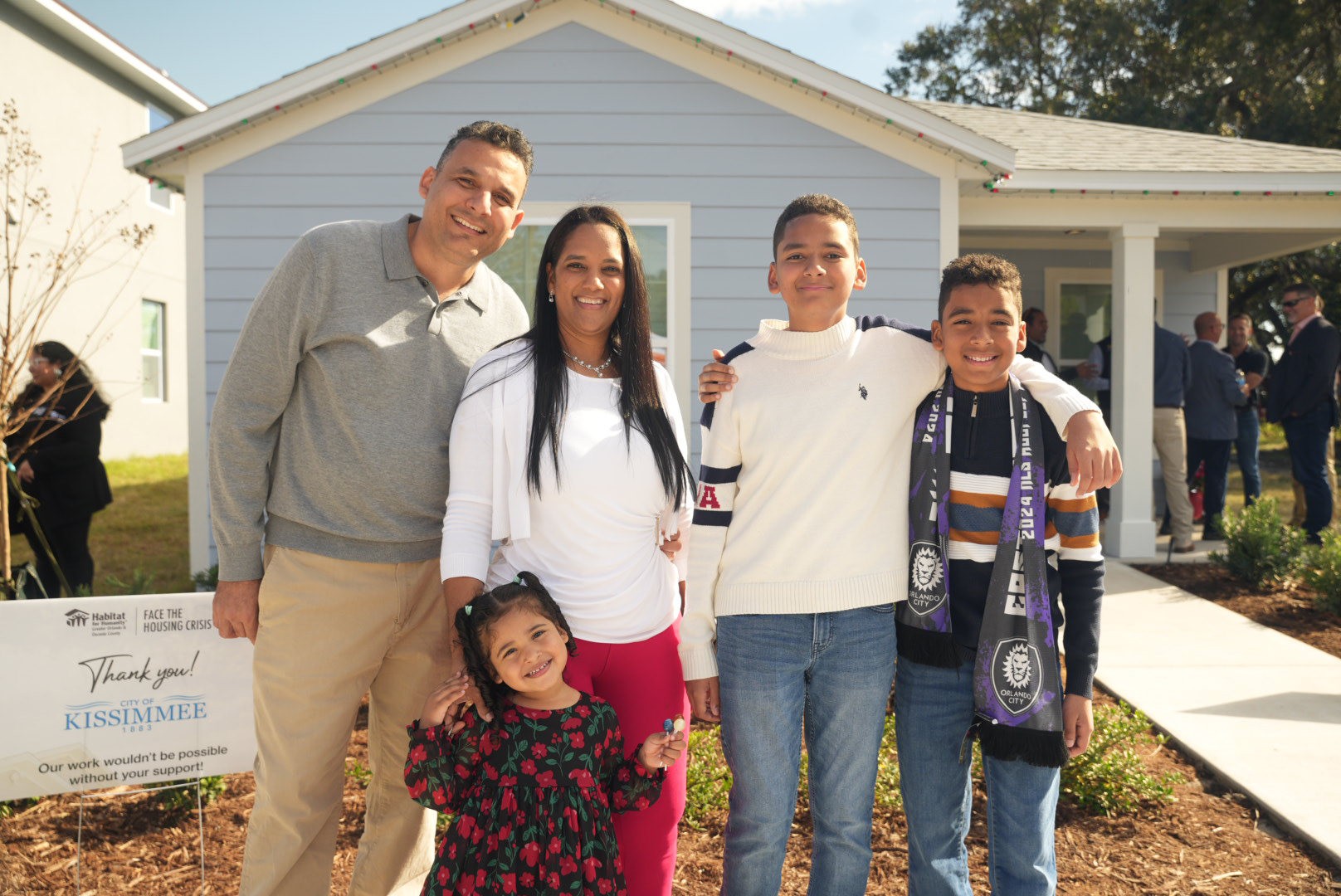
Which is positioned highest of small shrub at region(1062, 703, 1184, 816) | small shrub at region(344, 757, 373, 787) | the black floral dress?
the black floral dress

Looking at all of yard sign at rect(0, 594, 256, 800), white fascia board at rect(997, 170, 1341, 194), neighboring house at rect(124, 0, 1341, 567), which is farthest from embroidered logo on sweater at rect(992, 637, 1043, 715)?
white fascia board at rect(997, 170, 1341, 194)

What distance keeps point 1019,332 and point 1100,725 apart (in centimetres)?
223

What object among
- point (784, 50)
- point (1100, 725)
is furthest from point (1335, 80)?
point (1100, 725)

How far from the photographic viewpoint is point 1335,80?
17125mm

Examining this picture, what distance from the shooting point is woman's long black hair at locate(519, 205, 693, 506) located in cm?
212

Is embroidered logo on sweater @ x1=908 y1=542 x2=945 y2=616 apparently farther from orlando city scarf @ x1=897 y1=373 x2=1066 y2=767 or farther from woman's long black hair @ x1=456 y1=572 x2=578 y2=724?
woman's long black hair @ x1=456 y1=572 x2=578 y2=724

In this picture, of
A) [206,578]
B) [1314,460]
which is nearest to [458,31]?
[206,578]

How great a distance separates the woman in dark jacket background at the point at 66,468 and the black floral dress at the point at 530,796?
448 cm

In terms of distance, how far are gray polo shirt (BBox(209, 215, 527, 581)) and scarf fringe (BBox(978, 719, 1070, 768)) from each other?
1444mm

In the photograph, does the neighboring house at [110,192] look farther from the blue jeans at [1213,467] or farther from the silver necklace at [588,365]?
the blue jeans at [1213,467]

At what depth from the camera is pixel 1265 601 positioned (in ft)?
21.3

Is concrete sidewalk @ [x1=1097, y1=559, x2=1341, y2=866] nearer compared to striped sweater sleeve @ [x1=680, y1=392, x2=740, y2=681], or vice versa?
striped sweater sleeve @ [x1=680, y1=392, x2=740, y2=681]

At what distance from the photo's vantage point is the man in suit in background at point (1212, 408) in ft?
27.3

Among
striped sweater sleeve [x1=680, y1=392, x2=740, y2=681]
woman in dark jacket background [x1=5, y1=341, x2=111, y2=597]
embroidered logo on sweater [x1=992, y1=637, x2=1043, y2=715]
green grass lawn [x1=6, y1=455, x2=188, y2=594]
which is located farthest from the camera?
green grass lawn [x1=6, y1=455, x2=188, y2=594]
